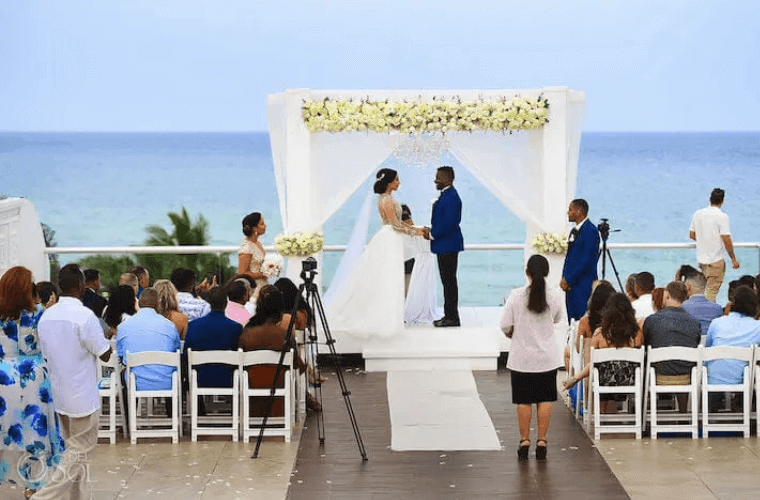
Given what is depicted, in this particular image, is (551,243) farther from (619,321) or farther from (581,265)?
(619,321)

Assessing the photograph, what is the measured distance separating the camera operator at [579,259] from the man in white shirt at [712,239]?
92.1 inches

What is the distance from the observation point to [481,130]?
12008mm

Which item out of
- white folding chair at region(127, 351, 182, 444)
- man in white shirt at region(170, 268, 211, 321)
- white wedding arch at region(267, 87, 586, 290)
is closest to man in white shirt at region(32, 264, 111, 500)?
white folding chair at region(127, 351, 182, 444)

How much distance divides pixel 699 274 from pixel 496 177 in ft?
8.08

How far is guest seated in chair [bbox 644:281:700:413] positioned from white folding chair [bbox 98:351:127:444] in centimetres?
357

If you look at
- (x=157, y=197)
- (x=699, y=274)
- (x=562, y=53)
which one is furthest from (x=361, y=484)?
(x=157, y=197)

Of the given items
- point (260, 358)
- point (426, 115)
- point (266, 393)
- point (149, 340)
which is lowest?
point (266, 393)

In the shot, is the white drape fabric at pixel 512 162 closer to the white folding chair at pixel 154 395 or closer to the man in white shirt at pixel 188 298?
the man in white shirt at pixel 188 298

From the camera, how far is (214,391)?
28.9ft

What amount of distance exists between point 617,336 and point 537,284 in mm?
909

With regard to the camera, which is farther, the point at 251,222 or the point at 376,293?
the point at 376,293

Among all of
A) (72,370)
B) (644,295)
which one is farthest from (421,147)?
(72,370)

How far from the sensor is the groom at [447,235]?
12.0 m

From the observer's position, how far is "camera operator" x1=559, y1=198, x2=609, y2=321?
11422 mm
